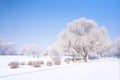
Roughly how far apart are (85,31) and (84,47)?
2.70 metres

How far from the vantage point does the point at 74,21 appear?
33656 mm

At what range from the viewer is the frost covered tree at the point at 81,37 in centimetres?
3166

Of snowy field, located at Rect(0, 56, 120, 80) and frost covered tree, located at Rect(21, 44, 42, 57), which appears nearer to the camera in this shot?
snowy field, located at Rect(0, 56, 120, 80)

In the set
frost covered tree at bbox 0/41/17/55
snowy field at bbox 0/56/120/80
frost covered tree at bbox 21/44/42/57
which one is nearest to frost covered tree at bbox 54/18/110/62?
snowy field at bbox 0/56/120/80

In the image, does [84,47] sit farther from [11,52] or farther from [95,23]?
[11,52]

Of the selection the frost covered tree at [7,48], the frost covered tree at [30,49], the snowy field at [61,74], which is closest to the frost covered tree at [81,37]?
the snowy field at [61,74]

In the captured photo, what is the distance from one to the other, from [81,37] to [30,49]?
37913 mm

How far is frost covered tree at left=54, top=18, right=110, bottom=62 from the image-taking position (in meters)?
31.7

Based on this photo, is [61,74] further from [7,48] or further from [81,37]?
[7,48]

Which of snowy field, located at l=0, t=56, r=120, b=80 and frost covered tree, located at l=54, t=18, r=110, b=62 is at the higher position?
frost covered tree, located at l=54, t=18, r=110, b=62

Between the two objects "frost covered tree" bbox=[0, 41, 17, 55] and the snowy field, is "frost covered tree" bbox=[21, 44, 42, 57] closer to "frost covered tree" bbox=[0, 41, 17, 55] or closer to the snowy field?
"frost covered tree" bbox=[0, 41, 17, 55]

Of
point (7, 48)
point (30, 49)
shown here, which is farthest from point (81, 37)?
point (30, 49)

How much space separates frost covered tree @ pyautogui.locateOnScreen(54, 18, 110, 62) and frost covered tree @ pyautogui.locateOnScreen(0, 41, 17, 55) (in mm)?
29623

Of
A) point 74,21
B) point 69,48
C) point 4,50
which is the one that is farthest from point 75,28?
point 4,50
